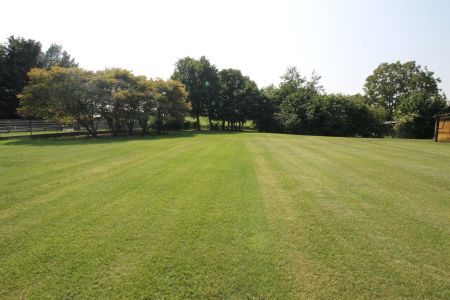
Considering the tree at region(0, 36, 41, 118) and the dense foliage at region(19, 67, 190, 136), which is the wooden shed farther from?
the tree at region(0, 36, 41, 118)

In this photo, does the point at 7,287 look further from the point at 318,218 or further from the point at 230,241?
the point at 318,218

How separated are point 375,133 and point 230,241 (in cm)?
3851

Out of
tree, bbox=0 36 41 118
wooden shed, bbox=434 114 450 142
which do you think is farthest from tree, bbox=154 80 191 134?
wooden shed, bbox=434 114 450 142

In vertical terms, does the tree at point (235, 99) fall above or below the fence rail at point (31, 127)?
above

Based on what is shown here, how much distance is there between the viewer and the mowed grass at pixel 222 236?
2.69 meters

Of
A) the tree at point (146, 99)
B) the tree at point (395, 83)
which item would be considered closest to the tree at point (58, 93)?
the tree at point (146, 99)

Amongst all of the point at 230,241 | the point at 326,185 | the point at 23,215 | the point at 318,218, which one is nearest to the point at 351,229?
the point at 318,218

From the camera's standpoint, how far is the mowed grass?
269 cm

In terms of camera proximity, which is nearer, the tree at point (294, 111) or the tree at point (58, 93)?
the tree at point (58, 93)

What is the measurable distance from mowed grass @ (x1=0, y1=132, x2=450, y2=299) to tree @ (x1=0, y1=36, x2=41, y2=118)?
35.3 m

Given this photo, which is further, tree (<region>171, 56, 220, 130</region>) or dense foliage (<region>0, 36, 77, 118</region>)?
tree (<region>171, 56, 220, 130</region>)

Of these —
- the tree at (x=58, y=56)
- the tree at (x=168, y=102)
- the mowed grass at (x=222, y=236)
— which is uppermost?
the tree at (x=58, y=56)

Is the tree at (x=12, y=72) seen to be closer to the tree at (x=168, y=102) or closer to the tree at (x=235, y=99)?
the tree at (x=168, y=102)

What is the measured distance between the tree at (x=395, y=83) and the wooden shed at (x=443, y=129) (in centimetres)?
2908
